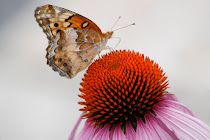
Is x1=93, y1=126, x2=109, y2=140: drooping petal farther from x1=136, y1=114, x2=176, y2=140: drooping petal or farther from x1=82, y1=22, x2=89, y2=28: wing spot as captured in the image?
x1=82, y1=22, x2=89, y2=28: wing spot

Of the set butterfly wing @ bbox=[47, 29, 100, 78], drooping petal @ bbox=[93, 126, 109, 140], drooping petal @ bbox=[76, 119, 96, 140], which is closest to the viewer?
drooping petal @ bbox=[93, 126, 109, 140]

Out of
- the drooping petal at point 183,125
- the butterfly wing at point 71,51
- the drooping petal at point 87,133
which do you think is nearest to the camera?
the drooping petal at point 183,125

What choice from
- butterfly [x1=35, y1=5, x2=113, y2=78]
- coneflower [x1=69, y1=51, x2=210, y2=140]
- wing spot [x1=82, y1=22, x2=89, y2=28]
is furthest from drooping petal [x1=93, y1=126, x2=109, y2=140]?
wing spot [x1=82, y1=22, x2=89, y2=28]

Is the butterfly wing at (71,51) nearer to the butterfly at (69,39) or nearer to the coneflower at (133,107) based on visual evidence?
the butterfly at (69,39)

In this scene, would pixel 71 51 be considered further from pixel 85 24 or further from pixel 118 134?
pixel 118 134

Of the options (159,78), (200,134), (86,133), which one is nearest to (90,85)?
(86,133)

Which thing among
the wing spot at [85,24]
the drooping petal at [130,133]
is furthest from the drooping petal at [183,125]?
the wing spot at [85,24]
